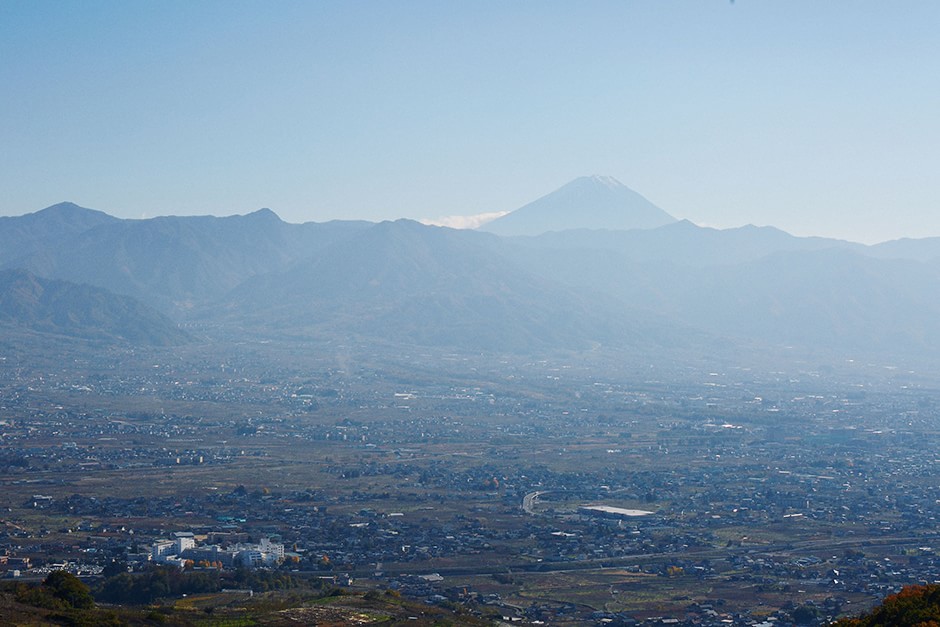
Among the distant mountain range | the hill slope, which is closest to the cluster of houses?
the hill slope

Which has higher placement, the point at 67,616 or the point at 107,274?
the point at 107,274

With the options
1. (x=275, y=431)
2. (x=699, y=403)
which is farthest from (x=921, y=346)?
(x=275, y=431)

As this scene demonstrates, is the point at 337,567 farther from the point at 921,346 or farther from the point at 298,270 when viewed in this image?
the point at 298,270

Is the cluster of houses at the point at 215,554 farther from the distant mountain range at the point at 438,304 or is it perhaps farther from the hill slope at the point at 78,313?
the distant mountain range at the point at 438,304

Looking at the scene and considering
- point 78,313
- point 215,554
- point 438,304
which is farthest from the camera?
point 438,304

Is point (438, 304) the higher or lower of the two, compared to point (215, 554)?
higher

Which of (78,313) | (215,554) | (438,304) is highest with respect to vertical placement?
(438,304)

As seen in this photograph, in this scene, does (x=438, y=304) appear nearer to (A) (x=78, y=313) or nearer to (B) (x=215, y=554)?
(A) (x=78, y=313)

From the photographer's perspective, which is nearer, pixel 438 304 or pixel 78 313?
pixel 78 313

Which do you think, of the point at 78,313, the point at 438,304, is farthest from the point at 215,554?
the point at 438,304
